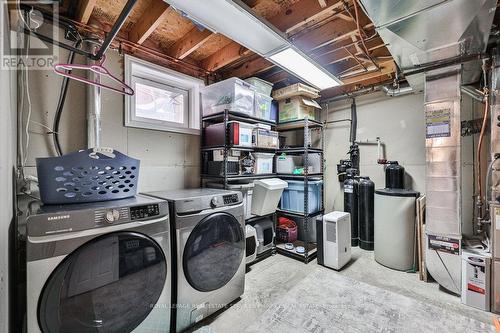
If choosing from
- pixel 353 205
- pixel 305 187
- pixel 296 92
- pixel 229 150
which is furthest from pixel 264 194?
pixel 353 205

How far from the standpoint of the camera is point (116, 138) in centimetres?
216

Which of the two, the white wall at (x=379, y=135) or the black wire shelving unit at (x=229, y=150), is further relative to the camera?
the white wall at (x=379, y=135)

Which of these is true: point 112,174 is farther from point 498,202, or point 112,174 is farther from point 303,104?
point 498,202

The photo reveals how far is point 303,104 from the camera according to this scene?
10.3ft

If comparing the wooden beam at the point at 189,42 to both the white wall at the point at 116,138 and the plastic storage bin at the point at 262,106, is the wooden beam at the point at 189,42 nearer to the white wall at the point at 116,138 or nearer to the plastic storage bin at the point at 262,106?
the white wall at the point at 116,138

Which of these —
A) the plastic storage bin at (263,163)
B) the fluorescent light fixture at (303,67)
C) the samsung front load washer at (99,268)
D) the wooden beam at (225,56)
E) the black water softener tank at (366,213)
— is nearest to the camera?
the samsung front load washer at (99,268)

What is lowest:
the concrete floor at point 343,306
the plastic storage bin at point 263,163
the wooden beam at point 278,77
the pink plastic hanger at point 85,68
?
the concrete floor at point 343,306

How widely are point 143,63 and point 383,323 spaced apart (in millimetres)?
3317

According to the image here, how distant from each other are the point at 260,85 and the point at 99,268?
254 centimetres

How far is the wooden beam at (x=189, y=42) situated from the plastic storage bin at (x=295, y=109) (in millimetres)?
1459

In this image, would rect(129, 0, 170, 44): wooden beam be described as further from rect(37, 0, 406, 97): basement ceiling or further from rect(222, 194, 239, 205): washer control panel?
rect(222, 194, 239, 205): washer control panel

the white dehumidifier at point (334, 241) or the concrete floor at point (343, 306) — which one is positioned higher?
the white dehumidifier at point (334, 241)

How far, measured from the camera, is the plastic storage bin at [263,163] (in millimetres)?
2822

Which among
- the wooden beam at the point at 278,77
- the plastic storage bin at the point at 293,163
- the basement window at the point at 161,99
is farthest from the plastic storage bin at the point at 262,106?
the basement window at the point at 161,99
